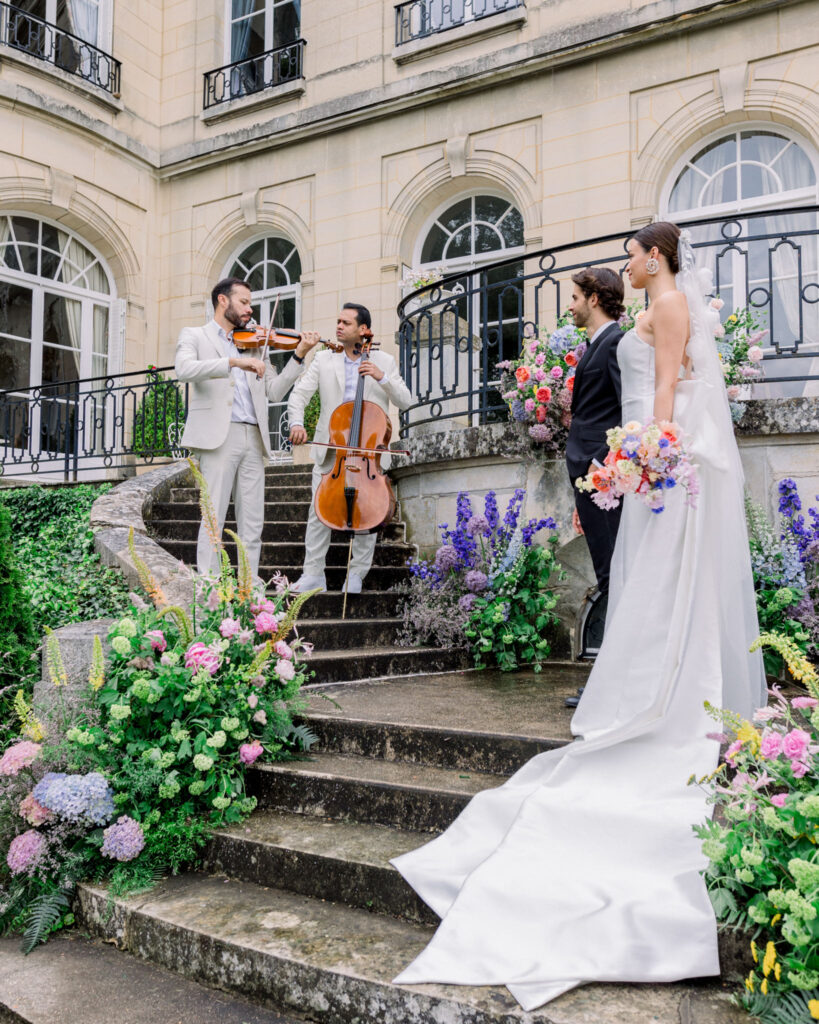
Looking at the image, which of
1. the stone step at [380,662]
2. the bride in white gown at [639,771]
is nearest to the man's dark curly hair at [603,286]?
the bride in white gown at [639,771]

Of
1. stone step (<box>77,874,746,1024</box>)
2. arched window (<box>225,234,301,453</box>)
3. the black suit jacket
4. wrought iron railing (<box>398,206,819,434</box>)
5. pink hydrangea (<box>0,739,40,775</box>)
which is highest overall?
arched window (<box>225,234,301,453</box>)

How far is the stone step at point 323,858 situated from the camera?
2.81m

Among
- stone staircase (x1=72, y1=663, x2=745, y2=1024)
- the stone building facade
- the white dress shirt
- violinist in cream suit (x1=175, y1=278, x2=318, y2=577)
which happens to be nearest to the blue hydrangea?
stone staircase (x1=72, y1=663, x2=745, y2=1024)

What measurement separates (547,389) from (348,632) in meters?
2.00

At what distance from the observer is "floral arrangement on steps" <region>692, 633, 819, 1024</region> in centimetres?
201

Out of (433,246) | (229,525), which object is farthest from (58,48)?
(229,525)

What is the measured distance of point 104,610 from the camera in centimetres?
544

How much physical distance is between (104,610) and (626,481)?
3502 millimetres

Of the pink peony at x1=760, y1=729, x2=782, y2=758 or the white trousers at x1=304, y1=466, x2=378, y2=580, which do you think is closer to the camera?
the pink peony at x1=760, y1=729, x2=782, y2=758

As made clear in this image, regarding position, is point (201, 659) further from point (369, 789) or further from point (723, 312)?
point (723, 312)

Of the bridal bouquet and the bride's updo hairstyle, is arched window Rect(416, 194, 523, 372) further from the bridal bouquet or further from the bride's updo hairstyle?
the bridal bouquet

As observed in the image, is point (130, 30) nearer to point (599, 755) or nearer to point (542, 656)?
point (542, 656)

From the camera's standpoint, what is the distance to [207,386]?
5.33 metres

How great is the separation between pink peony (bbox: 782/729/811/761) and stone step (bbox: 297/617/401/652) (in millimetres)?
3306
